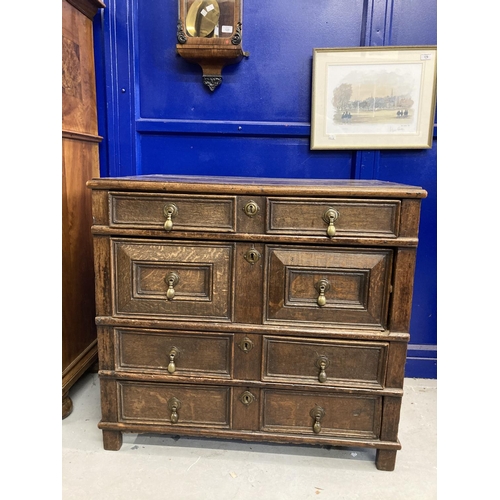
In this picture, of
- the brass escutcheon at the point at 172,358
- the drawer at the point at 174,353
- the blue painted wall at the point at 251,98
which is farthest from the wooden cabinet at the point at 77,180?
the brass escutcheon at the point at 172,358

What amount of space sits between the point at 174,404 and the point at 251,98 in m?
1.45

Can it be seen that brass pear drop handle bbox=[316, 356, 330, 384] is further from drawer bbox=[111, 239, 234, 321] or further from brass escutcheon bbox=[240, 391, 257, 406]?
drawer bbox=[111, 239, 234, 321]

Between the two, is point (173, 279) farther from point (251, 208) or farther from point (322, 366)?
point (322, 366)

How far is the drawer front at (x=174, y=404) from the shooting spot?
1455 millimetres

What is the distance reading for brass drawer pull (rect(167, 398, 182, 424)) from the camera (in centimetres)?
145

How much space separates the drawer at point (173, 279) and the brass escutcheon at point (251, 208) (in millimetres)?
136

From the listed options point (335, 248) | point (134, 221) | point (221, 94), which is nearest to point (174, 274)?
point (134, 221)

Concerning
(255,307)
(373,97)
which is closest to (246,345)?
(255,307)

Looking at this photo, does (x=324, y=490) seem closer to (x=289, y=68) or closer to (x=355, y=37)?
(x=289, y=68)

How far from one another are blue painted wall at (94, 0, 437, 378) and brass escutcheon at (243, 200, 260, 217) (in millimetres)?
704

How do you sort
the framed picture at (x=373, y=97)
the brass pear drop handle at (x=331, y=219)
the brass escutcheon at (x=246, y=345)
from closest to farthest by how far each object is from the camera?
the brass pear drop handle at (x=331, y=219)
the brass escutcheon at (x=246, y=345)
the framed picture at (x=373, y=97)

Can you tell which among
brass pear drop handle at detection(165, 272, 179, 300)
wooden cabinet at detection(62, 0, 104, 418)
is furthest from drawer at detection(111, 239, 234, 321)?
wooden cabinet at detection(62, 0, 104, 418)

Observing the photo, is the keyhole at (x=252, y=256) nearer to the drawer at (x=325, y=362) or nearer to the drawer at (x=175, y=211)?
the drawer at (x=175, y=211)

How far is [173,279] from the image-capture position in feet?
4.49
